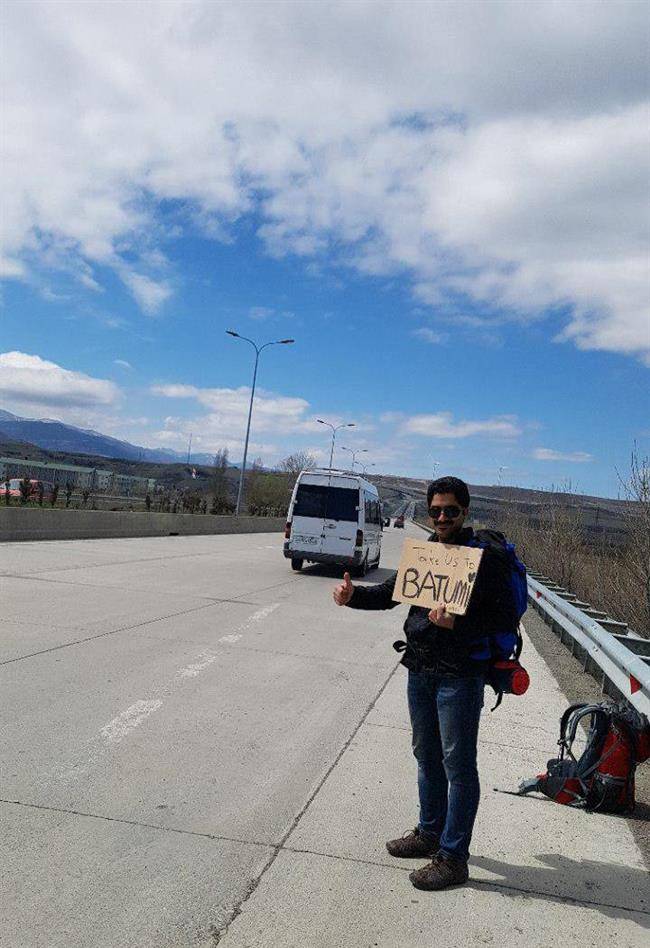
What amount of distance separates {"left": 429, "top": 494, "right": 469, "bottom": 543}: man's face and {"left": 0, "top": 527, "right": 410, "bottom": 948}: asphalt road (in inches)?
71.1

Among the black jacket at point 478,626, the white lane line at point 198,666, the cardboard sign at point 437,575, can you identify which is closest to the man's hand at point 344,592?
the cardboard sign at point 437,575

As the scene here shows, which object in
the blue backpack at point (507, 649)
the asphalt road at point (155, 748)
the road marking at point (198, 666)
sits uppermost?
the blue backpack at point (507, 649)

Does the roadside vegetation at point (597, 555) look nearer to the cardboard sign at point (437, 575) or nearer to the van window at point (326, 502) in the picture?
the van window at point (326, 502)

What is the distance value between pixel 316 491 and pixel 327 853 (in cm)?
1720

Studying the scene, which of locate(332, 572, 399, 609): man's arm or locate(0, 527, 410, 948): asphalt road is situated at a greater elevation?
locate(332, 572, 399, 609): man's arm

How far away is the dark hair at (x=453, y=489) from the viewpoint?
400 cm

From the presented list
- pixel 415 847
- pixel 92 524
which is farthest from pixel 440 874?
pixel 92 524

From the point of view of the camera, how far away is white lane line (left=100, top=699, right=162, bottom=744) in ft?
18.4

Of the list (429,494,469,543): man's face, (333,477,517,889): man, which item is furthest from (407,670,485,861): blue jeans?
(429,494,469,543): man's face

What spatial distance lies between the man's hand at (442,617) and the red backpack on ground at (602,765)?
68.0 inches

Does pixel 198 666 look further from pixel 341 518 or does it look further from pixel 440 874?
pixel 341 518

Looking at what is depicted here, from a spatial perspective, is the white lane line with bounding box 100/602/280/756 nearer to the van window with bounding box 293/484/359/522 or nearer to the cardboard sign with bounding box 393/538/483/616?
the cardboard sign with bounding box 393/538/483/616

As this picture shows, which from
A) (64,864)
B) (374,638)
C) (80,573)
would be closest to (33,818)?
(64,864)

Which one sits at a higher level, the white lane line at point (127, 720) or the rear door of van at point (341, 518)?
the rear door of van at point (341, 518)
